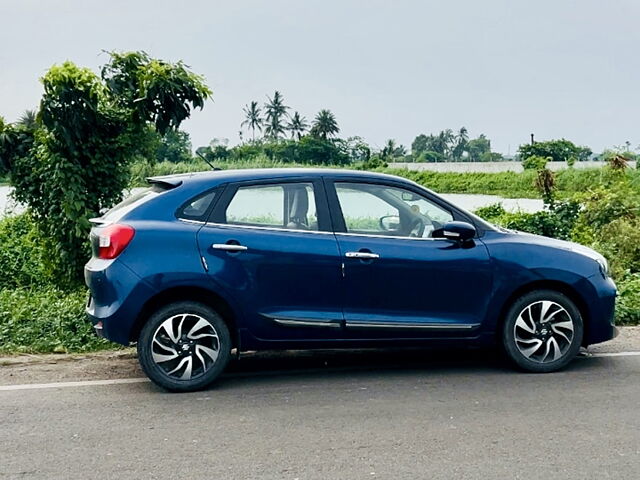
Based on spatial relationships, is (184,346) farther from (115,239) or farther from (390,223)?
(390,223)

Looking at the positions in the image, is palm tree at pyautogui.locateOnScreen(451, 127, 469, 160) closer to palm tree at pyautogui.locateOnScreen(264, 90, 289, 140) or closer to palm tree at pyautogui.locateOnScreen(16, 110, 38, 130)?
palm tree at pyautogui.locateOnScreen(264, 90, 289, 140)

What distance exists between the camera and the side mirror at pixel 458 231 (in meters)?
6.58

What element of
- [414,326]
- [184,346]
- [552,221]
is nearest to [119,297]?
[184,346]

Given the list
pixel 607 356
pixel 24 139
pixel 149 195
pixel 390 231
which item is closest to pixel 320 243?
pixel 390 231

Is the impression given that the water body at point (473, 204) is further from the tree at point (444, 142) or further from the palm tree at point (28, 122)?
the tree at point (444, 142)

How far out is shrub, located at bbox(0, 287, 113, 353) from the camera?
307 inches

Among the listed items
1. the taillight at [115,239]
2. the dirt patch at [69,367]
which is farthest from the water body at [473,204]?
the dirt patch at [69,367]

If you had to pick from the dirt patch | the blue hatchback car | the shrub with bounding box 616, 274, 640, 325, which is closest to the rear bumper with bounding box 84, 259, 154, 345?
the blue hatchback car

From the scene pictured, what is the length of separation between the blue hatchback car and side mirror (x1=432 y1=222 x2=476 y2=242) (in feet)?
0.04

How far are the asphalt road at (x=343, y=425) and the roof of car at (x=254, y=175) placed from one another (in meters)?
1.57

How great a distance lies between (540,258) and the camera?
6.74 metres

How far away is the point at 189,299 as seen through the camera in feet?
21.0

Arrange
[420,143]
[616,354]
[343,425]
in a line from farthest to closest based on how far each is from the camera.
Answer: [420,143], [616,354], [343,425]

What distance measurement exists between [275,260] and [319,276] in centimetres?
35
